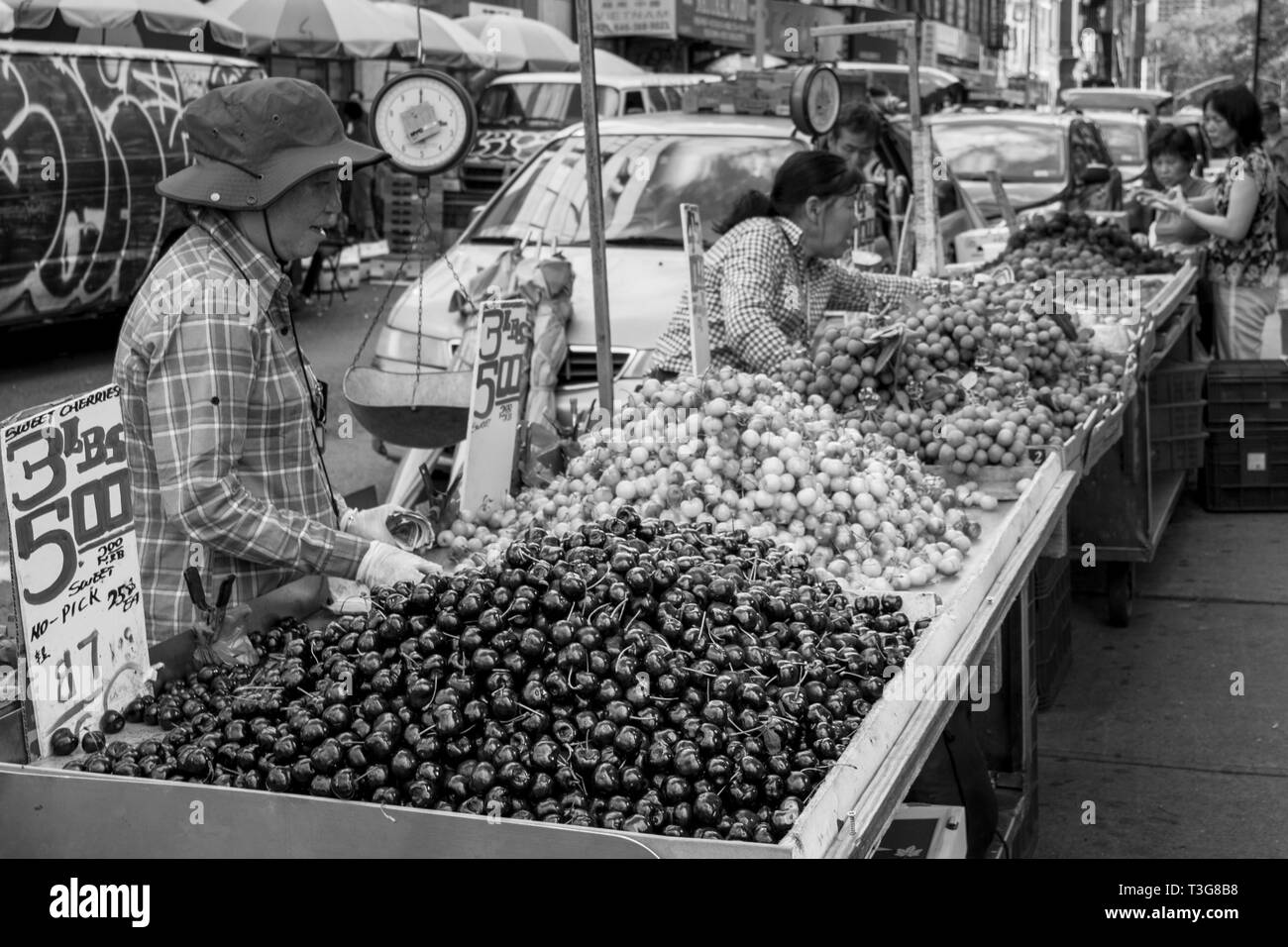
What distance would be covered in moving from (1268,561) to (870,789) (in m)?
5.54

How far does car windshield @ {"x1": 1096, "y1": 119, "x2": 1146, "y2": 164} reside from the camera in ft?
50.5

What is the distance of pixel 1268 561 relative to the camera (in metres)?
7.21

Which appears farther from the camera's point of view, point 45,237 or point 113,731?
point 45,237

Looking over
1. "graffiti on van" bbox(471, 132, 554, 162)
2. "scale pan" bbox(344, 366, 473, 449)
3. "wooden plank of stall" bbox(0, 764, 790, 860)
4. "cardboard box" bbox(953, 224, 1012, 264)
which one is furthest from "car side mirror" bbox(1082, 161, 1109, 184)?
"wooden plank of stall" bbox(0, 764, 790, 860)

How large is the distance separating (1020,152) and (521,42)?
8.06 meters

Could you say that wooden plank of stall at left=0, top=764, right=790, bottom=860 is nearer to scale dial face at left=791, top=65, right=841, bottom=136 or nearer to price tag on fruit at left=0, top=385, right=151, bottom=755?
price tag on fruit at left=0, top=385, right=151, bottom=755

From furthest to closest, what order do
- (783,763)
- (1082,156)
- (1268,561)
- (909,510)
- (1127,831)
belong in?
(1082,156) < (1268,561) < (1127,831) < (909,510) < (783,763)

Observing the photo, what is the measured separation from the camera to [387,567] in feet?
9.46

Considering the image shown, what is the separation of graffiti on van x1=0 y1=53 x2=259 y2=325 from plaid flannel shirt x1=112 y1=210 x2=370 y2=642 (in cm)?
899

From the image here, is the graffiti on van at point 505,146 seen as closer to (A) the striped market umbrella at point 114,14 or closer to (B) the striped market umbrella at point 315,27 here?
(B) the striped market umbrella at point 315,27

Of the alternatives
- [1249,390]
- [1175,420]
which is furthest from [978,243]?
[1175,420]

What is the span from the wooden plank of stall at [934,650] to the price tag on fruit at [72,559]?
47.5 inches
